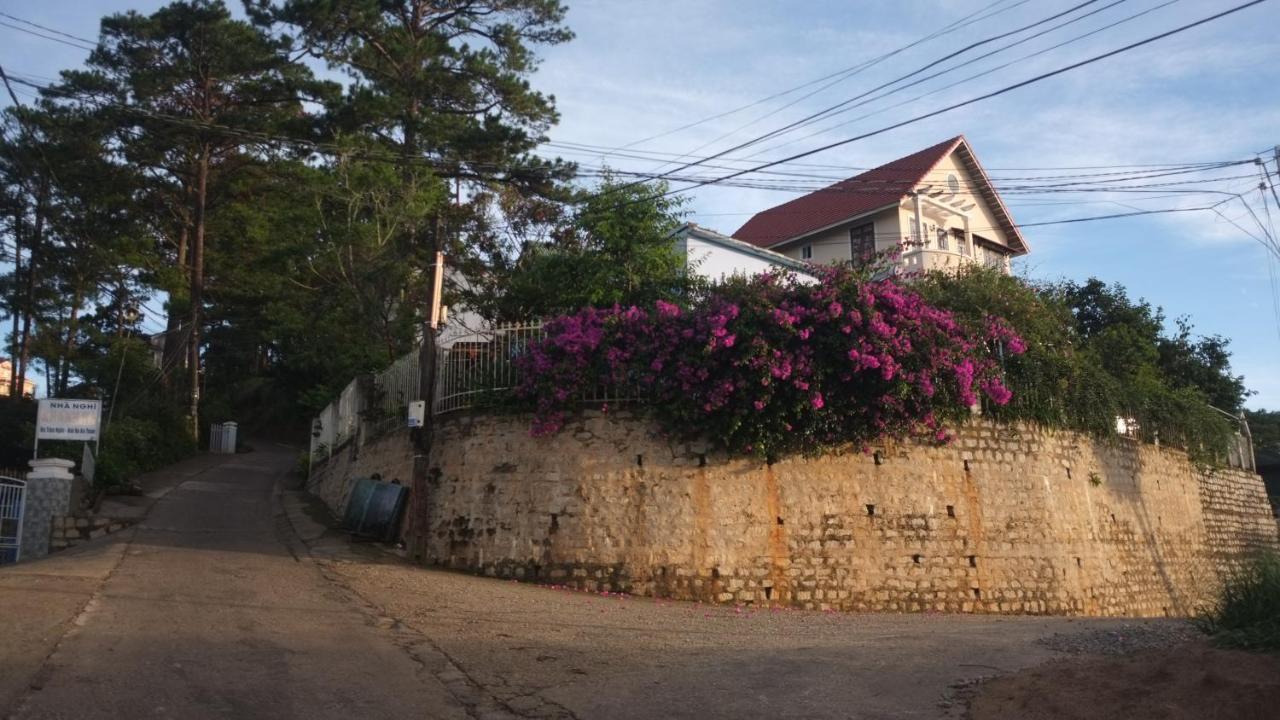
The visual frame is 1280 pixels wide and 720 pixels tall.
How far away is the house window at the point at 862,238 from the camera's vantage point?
2728cm

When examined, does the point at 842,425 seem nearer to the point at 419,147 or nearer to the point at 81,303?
the point at 419,147

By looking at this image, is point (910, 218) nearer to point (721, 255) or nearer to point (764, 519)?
point (721, 255)

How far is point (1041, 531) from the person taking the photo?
543 inches

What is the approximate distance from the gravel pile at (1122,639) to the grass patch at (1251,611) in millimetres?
486

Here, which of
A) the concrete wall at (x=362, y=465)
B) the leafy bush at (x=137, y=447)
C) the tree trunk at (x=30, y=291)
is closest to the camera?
the concrete wall at (x=362, y=465)

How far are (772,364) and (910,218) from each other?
1689 centimetres

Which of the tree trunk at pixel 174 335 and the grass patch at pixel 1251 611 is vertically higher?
the tree trunk at pixel 174 335

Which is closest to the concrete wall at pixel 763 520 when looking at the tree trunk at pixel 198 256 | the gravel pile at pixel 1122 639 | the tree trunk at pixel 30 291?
the gravel pile at pixel 1122 639

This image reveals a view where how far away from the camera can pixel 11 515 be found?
15352mm

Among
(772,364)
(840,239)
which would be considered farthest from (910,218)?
(772,364)

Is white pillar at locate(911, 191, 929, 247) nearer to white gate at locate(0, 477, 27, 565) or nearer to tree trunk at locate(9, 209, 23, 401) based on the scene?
white gate at locate(0, 477, 27, 565)

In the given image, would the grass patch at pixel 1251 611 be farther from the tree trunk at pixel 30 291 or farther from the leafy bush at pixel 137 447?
the tree trunk at pixel 30 291

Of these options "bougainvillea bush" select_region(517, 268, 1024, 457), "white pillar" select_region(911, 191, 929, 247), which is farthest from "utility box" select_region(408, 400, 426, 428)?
"white pillar" select_region(911, 191, 929, 247)

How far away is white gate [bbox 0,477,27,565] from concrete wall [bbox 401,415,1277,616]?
23.8 ft
